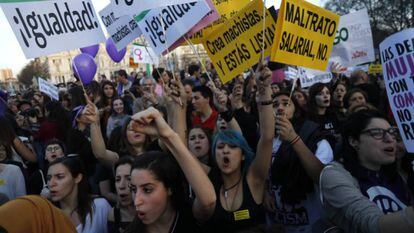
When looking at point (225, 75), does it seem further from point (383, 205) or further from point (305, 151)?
point (383, 205)

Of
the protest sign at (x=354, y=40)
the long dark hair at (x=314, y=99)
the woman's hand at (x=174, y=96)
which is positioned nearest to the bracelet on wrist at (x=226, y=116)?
the woman's hand at (x=174, y=96)

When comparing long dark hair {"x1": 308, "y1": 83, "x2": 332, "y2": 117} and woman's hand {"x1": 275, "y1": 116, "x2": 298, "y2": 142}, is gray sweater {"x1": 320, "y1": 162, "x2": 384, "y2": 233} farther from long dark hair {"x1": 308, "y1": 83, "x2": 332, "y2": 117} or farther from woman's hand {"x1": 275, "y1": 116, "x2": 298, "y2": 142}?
long dark hair {"x1": 308, "y1": 83, "x2": 332, "y2": 117}

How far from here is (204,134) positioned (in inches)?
154

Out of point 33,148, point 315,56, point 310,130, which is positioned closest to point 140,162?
point 310,130

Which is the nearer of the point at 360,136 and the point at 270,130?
the point at 360,136

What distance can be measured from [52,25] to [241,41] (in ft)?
6.06

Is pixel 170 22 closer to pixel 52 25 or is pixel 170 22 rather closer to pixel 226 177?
pixel 52 25

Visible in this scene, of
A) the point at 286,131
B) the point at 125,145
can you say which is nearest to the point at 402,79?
the point at 286,131

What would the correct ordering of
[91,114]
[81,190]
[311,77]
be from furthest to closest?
[311,77] < [91,114] < [81,190]

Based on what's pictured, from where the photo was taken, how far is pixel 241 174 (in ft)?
9.95

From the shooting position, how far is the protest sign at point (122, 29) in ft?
17.8

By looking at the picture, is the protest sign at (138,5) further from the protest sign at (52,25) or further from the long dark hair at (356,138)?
the long dark hair at (356,138)

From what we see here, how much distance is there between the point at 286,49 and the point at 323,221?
1.43m

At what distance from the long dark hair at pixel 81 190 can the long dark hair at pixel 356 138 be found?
6.00 ft
